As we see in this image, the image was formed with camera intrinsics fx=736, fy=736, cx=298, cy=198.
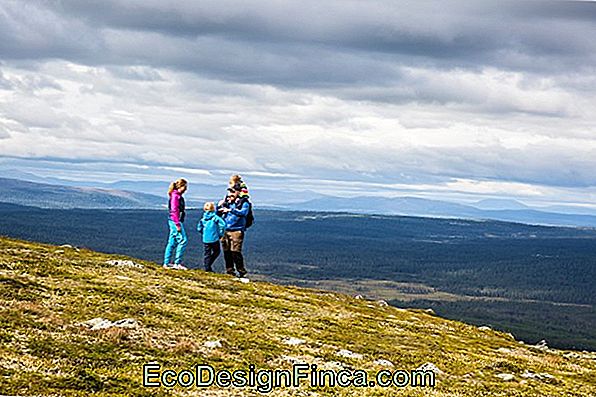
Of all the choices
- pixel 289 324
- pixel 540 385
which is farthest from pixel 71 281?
pixel 540 385

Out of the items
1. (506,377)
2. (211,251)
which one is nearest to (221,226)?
(211,251)

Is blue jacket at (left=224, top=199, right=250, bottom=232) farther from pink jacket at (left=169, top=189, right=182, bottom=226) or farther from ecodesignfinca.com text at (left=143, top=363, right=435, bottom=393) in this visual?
ecodesignfinca.com text at (left=143, top=363, right=435, bottom=393)

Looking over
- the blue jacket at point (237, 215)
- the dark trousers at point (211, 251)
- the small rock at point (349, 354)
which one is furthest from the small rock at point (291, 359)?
the dark trousers at point (211, 251)

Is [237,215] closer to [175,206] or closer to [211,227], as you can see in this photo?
[211,227]

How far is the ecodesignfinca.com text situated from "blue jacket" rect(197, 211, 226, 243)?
23.8 metres

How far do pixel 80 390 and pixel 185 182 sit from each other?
89.8ft

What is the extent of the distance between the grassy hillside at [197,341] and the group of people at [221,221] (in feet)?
12.3

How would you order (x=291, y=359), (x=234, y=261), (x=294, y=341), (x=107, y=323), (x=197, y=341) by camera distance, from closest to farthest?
1. (x=291, y=359)
2. (x=197, y=341)
3. (x=107, y=323)
4. (x=294, y=341)
5. (x=234, y=261)

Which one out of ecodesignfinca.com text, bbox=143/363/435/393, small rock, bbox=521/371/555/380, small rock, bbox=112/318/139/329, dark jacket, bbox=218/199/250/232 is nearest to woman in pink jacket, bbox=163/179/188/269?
dark jacket, bbox=218/199/250/232

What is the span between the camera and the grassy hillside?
20.3m

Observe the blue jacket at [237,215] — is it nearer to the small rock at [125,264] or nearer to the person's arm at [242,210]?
the person's arm at [242,210]

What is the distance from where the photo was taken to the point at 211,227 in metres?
47.3

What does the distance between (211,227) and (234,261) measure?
3104mm

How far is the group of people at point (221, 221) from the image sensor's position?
44.8 m
